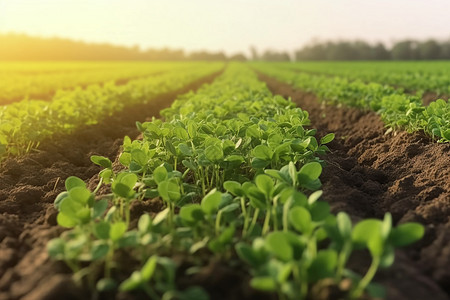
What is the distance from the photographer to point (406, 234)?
176cm

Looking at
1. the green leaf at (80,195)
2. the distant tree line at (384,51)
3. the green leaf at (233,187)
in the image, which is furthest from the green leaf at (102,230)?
the distant tree line at (384,51)

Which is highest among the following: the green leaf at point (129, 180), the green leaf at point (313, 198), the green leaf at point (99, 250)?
the green leaf at point (313, 198)

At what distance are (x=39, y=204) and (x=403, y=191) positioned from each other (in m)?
3.13

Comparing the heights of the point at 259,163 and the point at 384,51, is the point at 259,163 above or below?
above

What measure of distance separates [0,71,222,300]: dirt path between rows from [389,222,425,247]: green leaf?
4.49 feet

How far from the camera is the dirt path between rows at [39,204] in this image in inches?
78.1

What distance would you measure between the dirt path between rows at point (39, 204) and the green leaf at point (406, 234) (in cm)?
137

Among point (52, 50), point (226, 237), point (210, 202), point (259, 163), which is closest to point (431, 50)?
point (52, 50)

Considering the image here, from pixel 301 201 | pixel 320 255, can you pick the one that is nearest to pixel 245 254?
pixel 320 255

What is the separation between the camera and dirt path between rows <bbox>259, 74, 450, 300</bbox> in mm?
2033

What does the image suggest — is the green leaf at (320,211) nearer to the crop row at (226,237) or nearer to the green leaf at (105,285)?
the crop row at (226,237)

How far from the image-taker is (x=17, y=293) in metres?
1.96

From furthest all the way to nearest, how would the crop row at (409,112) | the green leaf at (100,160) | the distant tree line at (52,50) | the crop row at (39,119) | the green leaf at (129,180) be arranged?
1. the distant tree line at (52,50)
2. the crop row at (39,119)
3. the crop row at (409,112)
4. the green leaf at (100,160)
5. the green leaf at (129,180)

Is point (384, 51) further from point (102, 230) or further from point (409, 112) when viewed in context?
point (102, 230)
